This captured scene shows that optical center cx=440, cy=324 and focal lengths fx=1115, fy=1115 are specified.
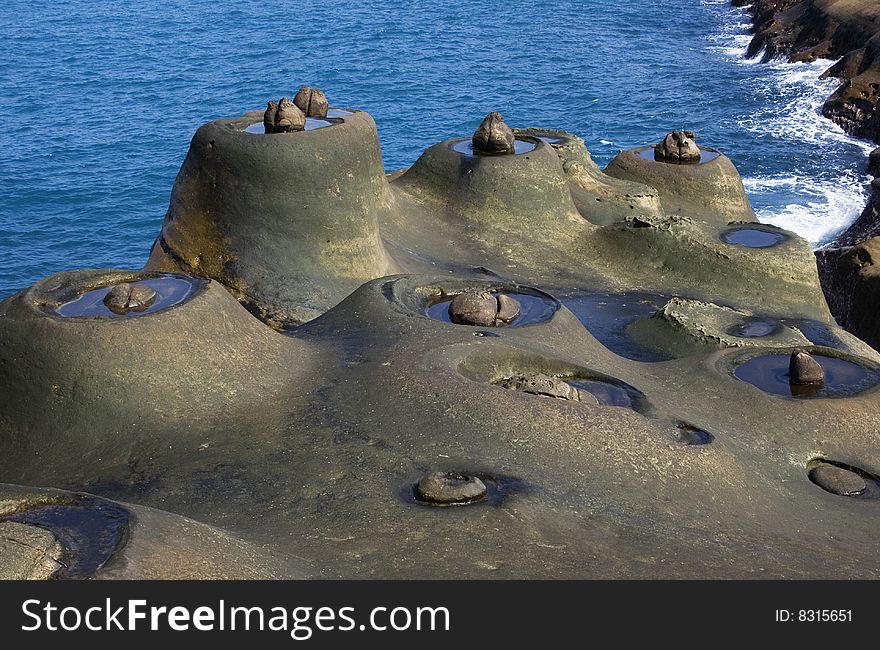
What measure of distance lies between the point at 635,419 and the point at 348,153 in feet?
26.0

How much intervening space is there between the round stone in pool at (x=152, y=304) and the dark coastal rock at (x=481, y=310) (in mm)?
3416

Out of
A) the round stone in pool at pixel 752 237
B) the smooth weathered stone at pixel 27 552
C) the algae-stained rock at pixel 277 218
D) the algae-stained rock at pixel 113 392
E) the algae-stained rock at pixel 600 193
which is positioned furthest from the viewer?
the algae-stained rock at pixel 600 193

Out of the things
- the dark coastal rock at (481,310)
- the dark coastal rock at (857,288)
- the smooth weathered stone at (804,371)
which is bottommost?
the dark coastal rock at (857,288)

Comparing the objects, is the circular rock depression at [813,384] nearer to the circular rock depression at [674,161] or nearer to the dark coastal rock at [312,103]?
the dark coastal rock at [312,103]

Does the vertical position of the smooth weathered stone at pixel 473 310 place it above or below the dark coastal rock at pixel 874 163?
above

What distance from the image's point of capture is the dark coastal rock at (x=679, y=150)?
26172 millimetres

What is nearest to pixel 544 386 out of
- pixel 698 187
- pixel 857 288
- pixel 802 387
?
pixel 802 387

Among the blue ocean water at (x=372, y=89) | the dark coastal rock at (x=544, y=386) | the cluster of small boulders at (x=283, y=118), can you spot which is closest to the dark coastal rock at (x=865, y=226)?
the blue ocean water at (x=372, y=89)

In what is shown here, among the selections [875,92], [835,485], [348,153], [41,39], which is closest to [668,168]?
[348,153]

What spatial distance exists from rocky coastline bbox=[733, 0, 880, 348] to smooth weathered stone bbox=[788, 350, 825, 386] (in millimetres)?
10268

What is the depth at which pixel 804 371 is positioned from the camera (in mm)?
14789

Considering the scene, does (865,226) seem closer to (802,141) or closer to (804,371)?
(802,141)

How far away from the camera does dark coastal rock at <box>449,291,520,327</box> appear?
1472cm

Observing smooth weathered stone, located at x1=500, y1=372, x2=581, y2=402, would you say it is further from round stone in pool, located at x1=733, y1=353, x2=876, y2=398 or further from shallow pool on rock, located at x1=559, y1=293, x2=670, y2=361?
shallow pool on rock, located at x1=559, y1=293, x2=670, y2=361
